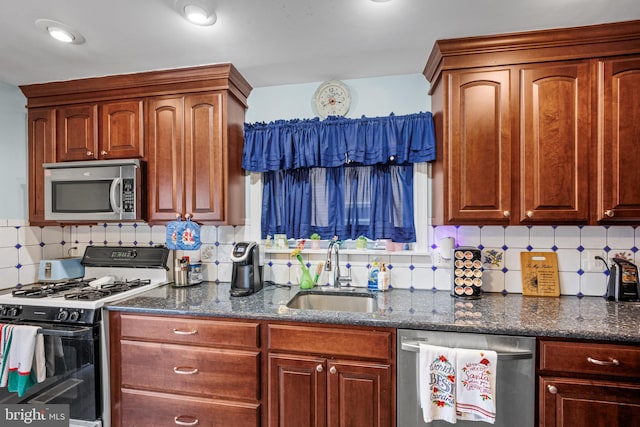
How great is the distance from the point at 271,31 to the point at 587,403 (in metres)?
2.25

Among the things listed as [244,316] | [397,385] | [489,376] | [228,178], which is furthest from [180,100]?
[489,376]

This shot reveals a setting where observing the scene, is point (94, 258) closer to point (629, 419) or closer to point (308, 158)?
point (308, 158)

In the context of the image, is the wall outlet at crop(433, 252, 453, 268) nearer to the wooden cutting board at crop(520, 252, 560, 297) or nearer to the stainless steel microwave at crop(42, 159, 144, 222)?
the wooden cutting board at crop(520, 252, 560, 297)

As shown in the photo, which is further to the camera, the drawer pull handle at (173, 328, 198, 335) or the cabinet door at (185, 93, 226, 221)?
the cabinet door at (185, 93, 226, 221)

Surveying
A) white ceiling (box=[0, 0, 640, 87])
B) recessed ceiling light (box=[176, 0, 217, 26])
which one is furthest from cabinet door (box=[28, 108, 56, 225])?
recessed ceiling light (box=[176, 0, 217, 26])

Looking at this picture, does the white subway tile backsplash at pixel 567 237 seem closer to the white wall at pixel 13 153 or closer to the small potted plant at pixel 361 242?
the small potted plant at pixel 361 242

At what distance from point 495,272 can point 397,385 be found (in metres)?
1.03

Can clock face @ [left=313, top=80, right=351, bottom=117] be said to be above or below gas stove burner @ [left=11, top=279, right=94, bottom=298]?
above

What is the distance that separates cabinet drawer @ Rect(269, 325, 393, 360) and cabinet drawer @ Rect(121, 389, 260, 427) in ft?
A: 1.19

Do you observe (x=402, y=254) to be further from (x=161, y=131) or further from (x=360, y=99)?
(x=161, y=131)

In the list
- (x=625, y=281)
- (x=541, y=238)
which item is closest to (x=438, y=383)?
(x=541, y=238)

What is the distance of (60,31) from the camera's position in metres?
1.63

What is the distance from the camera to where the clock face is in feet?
7.18

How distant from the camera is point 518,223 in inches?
67.6
